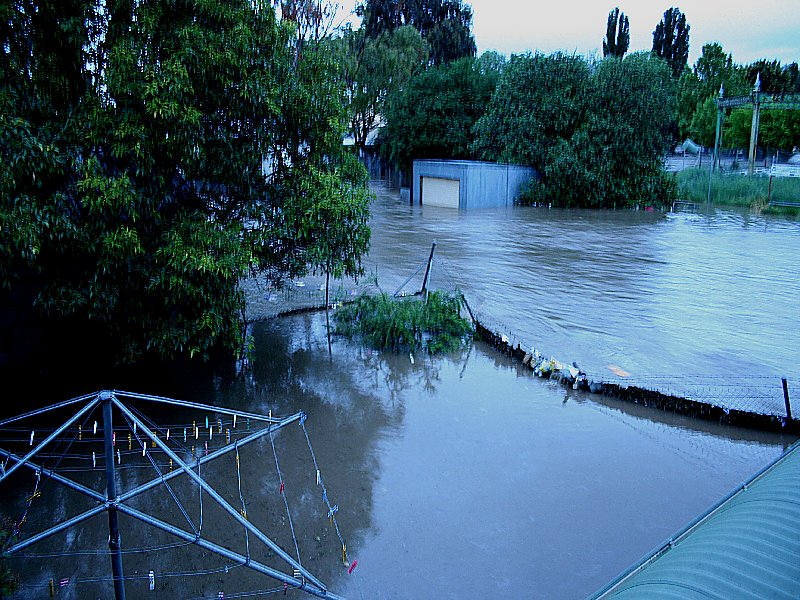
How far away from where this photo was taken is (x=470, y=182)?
36281mm

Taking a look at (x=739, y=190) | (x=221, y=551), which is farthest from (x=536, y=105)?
(x=221, y=551)

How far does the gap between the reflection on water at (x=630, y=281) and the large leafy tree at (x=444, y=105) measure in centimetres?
1012

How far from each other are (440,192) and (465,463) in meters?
30.7

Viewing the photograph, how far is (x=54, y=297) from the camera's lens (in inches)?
365

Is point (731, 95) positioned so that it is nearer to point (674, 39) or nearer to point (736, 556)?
point (674, 39)

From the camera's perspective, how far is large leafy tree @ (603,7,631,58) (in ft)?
221

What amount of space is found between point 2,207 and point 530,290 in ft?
43.5

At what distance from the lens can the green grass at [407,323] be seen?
13.9 metres

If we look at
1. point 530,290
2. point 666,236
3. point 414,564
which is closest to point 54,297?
point 414,564

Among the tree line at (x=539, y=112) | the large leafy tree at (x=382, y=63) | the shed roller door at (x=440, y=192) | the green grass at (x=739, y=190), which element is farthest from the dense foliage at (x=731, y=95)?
the shed roller door at (x=440, y=192)

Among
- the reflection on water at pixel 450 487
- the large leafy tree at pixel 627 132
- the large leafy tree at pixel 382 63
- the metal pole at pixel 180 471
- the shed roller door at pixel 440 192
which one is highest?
the large leafy tree at pixel 382 63

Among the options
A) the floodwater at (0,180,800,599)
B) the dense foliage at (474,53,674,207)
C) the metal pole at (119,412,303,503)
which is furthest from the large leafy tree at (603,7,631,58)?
the metal pole at (119,412,303,503)

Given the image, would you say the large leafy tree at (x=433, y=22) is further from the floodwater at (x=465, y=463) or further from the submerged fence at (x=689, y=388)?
the submerged fence at (x=689, y=388)

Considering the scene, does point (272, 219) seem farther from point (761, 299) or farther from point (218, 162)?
point (761, 299)
